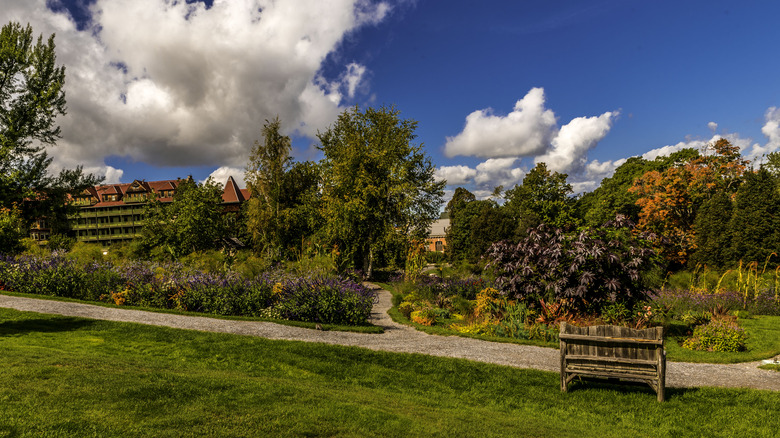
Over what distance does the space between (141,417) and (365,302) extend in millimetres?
8656

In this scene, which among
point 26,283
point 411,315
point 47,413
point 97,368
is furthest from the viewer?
point 26,283

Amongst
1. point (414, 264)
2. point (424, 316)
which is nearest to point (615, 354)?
point (424, 316)

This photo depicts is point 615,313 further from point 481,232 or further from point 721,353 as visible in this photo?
point 481,232

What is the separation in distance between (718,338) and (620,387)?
5.10m

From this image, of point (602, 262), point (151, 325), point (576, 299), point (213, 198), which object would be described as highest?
point (213, 198)

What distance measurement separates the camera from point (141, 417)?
398 centimetres

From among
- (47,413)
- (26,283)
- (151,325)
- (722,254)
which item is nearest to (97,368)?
(47,413)

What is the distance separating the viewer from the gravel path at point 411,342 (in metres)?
7.67

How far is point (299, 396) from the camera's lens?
17.1 feet

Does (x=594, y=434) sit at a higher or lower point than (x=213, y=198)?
lower

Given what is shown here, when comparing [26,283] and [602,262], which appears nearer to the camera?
[602,262]

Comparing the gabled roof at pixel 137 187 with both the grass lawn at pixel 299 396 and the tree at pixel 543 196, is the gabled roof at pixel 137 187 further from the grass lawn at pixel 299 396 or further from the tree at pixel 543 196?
the grass lawn at pixel 299 396

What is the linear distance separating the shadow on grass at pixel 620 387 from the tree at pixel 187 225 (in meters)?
23.2

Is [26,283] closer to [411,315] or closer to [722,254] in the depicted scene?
[411,315]
